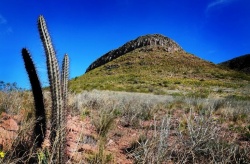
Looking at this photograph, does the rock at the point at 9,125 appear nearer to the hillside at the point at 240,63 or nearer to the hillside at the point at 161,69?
the hillside at the point at 161,69

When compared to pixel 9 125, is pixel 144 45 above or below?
above

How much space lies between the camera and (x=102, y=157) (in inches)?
149

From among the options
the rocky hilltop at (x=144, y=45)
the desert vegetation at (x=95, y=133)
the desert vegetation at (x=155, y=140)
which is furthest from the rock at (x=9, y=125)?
the rocky hilltop at (x=144, y=45)

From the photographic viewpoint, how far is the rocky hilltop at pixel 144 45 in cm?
7400

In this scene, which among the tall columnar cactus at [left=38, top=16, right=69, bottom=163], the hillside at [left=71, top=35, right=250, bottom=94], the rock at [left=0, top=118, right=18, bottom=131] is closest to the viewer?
the tall columnar cactus at [left=38, top=16, right=69, bottom=163]

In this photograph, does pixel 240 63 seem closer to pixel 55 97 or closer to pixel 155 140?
pixel 155 140

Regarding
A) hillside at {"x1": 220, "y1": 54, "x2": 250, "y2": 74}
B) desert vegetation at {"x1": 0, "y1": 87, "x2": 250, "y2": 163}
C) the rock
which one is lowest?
desert vegetation at {"x1": 0, "y1": 87, "x2": 250, "y2": 163}

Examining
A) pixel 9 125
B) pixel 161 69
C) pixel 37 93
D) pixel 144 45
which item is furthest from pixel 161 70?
pixel 37 93

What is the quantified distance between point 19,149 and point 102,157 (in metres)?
1.03

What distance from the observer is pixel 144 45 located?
249 ft

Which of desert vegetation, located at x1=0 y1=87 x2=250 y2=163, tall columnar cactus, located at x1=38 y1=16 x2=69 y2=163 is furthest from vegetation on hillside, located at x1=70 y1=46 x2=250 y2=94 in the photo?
tall columnar cactus, located at x1=38 y1=16 x2=69 y2=163

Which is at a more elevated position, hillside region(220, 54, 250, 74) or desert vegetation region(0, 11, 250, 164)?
hillside region(220, 54, 250, 74)

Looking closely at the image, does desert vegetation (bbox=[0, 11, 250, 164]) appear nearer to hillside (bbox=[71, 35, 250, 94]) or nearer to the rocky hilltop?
hillside (bbox=[71, 35, 250, 94])

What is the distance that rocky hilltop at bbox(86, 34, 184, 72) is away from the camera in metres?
74.0
